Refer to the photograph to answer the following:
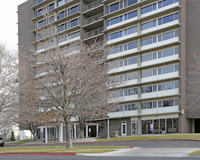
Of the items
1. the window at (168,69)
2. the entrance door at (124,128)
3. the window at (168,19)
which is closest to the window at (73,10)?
the window at (168,19)

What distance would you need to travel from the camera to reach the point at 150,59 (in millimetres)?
48562

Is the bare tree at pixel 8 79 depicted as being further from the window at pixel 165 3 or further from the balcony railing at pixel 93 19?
the balcony railing at pixel 93 19

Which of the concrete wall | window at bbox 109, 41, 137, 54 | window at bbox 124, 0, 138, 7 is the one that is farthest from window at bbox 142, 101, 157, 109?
window at bbox 124, 0, 138, 7

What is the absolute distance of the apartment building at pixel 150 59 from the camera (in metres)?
45.0

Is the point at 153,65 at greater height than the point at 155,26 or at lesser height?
lesser

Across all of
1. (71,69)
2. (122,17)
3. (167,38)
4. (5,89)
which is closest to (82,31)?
(122,17)

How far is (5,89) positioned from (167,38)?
1048 inches

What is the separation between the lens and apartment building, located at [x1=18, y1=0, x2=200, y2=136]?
45.0 meters

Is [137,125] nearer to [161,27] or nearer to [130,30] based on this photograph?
[130,30]

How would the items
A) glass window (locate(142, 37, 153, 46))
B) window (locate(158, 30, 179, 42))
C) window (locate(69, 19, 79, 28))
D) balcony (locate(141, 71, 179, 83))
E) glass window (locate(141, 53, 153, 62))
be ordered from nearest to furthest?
balcony (locate(141, 71, 179, 83))
window (locate(158, 30, 179, 42))
glass window (locate(141, 53, 153, 62))
glass window (locate(142, 37, 153, 46))
window (locate(69, 19, 79, 28))

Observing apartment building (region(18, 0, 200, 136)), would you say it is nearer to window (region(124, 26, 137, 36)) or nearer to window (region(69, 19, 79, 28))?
window (region(124, 26, 137, 36))

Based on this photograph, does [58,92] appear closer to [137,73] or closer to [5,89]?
[5,89]

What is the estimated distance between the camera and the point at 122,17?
173 feet

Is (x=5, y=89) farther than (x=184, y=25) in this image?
No
